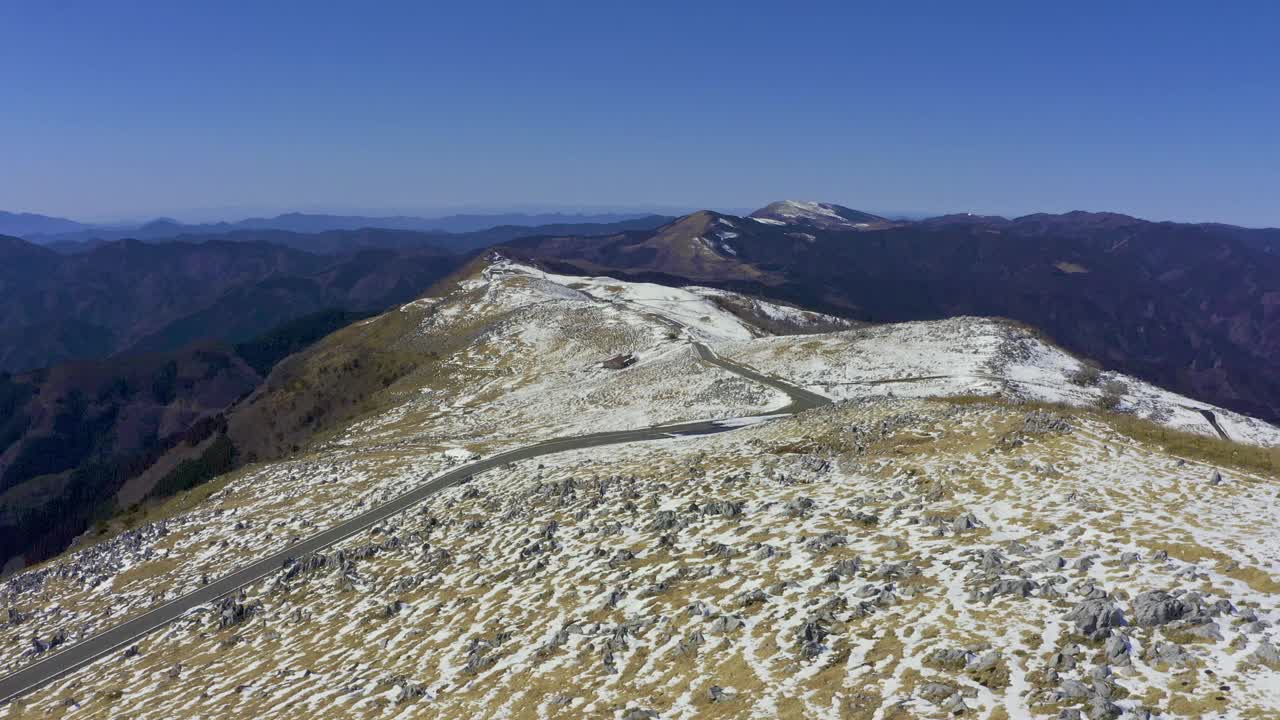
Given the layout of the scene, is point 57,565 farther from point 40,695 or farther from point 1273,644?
point 1273,644

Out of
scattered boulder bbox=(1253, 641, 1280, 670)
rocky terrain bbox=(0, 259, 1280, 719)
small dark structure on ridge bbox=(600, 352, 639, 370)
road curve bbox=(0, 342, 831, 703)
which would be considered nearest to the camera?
scattered boulder bbox=(1253, 641, 1280, 670)

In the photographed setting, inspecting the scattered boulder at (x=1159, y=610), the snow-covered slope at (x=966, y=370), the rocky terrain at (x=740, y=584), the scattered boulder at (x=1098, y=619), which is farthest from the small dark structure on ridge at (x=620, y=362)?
the scattered boulder at (x=1159, y=610)

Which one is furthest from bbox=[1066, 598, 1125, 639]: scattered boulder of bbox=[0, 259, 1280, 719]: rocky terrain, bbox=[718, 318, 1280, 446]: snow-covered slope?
bbox=[718, 318, 1280, 446]: snow-covered slope

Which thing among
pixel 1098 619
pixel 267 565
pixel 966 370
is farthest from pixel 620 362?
pixel 1098 619

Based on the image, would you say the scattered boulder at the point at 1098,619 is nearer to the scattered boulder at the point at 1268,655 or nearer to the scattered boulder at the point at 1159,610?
the scattered boulder at the point at 1159,610

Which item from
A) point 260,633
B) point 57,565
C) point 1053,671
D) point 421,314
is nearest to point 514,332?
point 421,314

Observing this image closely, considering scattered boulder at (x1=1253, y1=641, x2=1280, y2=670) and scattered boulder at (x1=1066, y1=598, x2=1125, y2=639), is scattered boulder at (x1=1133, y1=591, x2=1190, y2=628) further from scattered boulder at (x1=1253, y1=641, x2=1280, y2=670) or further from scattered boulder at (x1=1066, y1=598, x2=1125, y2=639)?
scattered boulder at (x1=1253, y1=641, x2=1280, y2=670)

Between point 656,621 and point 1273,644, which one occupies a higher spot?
point 1273,644
